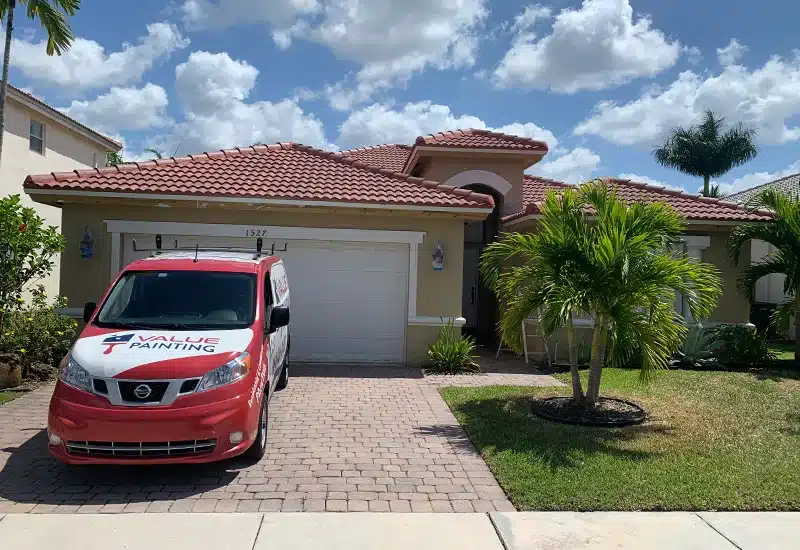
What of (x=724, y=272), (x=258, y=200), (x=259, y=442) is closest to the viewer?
(x=259, y=442)

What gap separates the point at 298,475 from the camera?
5.71m

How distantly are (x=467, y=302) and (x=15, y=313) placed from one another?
30.8ft

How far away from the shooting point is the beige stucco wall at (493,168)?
47.6 feet

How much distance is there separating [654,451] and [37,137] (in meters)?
18.9

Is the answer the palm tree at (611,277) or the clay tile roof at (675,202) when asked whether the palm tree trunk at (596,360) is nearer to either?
the palm tree at (611,277)

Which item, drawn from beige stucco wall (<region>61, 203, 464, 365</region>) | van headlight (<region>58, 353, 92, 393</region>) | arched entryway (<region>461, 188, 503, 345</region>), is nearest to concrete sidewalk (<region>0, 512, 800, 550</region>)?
van headlight (<region>58, 353, 92, 393</region>)

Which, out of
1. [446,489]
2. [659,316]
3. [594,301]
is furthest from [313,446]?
[659,316]

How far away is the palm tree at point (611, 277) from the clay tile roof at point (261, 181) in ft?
10.5

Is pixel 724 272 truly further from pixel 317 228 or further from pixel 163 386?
pixel 163 386

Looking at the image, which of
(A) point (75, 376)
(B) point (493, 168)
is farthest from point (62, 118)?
(A) point (75, 376)

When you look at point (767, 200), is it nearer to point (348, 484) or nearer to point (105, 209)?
point (348, 484)

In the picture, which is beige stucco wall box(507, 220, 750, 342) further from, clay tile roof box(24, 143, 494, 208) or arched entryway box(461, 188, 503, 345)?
clay tile roof box(24, 143, 494, 208)

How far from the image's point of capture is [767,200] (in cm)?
1214

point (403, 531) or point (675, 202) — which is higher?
point (675, 202)
